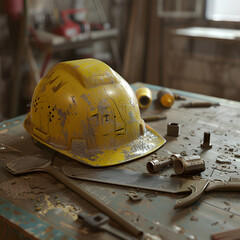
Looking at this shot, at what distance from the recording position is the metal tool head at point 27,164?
1242mm

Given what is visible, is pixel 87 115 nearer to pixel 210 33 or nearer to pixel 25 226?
pixel 25 226

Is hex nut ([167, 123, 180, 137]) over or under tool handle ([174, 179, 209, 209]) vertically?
over

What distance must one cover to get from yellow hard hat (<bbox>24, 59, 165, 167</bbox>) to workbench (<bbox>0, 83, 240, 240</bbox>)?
8 cm

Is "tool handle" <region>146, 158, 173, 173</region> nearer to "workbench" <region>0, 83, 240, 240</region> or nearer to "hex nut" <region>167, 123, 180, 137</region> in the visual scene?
"workbench" <region>0, 83, 240, 240</region>

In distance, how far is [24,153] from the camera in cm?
141

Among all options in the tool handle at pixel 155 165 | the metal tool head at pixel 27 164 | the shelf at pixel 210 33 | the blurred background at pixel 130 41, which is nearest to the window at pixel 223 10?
the blurred background at pixel 130 41

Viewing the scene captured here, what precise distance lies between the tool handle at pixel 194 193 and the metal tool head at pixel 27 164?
0.53 meters

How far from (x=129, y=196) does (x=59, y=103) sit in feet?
1.54

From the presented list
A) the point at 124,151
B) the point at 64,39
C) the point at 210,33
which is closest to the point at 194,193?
the point at 124,151

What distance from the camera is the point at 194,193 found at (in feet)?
3.59

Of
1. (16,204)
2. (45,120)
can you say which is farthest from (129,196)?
(45,120)

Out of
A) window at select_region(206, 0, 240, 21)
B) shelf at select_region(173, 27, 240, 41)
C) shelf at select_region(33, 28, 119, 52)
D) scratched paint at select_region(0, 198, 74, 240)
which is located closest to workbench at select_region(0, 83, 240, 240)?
scratched paint at select_region(0, 198, 74, 240)

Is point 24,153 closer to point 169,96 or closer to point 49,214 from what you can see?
point 49,214

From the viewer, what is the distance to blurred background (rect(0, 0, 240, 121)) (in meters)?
3.00
